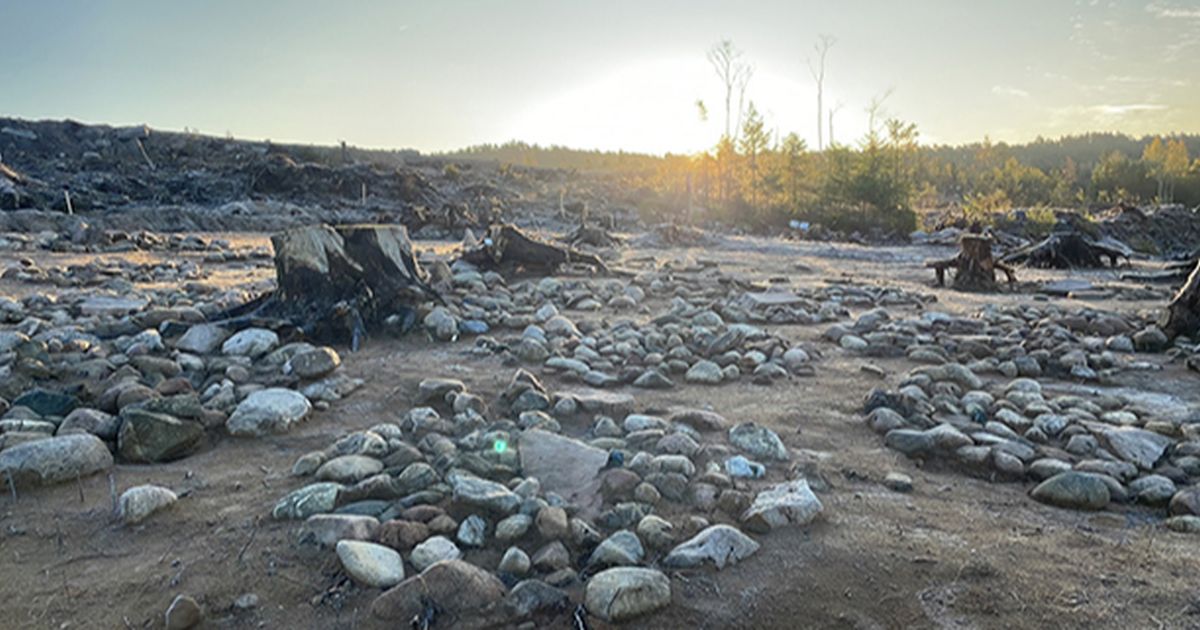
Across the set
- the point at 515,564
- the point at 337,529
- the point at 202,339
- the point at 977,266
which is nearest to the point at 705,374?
the point at 515,564

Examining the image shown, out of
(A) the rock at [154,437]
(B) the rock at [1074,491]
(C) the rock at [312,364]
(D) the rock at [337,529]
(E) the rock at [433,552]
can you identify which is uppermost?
(C) the rock at [312,364]

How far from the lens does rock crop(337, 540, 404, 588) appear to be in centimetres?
181

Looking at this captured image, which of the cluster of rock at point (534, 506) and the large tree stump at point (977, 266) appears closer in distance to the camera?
the cluster of rock at point (534, 506)

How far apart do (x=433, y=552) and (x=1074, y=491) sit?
6.97ft

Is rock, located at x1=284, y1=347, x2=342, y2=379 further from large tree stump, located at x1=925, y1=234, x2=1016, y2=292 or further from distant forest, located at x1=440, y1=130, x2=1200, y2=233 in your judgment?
distant forest, located at x1=440, y1=130, x2=1200, y2=233

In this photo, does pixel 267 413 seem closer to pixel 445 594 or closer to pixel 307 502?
pixel 307 502

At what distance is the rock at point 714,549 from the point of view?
1.92 metres

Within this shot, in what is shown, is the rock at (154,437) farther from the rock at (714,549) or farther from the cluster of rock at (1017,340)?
the cluster of rock at (1017,340)

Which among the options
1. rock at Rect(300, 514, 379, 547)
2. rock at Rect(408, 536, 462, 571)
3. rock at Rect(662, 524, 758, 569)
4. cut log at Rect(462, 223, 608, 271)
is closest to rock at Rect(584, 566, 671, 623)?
rock at Rect(662, 524, 758, 569)

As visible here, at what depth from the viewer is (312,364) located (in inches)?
146

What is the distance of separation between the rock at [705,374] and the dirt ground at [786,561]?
94 centimetres

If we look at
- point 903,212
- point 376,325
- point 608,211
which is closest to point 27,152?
point 608,211

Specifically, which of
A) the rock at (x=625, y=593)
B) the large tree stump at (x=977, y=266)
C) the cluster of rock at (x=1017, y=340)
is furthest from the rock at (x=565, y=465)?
the large tree stump at (x=977, y=266)

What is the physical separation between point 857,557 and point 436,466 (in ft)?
4.72
